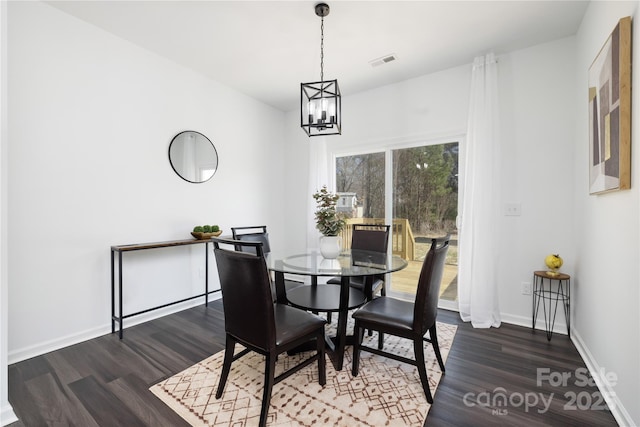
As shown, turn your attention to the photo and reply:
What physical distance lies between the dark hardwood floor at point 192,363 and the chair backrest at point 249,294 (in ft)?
2.08

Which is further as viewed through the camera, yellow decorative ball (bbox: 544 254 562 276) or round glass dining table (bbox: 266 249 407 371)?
yellow decorative ball (bbox: 544 254 562 276)

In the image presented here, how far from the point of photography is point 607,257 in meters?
1.84

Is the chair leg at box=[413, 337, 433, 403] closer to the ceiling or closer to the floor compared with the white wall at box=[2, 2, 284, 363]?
closer to the floor

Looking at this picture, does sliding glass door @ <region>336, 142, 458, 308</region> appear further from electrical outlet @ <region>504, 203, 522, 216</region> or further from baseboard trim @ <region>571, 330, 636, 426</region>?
baseboard trim @ <region>571, 330, 636, 426</region>

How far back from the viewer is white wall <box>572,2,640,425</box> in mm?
1465

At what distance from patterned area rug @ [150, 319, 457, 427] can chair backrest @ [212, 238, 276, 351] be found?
1.40ft

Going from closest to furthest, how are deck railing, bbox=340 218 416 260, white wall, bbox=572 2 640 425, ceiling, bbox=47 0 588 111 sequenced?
white wall, bbox=572 2 640 425 < ceiling, bbox=47 0 588 111 < deck railing, bbox=340 218 416 260

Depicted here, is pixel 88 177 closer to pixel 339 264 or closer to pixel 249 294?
pixel 249 294

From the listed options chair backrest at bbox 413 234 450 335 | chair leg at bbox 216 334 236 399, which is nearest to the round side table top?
chair backrest at bbox 413 234 450 335

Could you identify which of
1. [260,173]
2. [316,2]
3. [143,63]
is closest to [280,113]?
[260,173]

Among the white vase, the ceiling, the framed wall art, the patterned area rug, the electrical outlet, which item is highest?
the ceiling

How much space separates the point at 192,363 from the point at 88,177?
1.86 meters

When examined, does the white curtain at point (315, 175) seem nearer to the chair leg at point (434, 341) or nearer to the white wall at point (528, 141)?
the white wall at point (528, 141)

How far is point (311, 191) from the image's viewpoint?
13.8 ft
